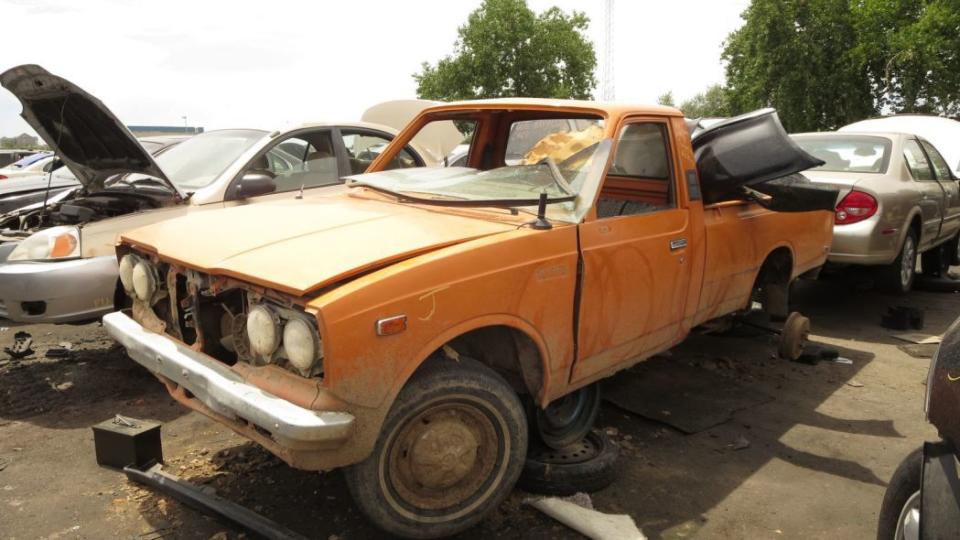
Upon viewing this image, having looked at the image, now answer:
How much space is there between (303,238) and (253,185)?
2417 mm

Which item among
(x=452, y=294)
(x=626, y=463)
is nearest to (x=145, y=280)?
(x=452, y=294)

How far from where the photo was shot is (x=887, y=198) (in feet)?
20.4

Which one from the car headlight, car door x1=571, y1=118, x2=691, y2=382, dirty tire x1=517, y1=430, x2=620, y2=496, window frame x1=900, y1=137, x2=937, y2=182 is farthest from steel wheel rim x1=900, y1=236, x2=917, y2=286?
the car headlight

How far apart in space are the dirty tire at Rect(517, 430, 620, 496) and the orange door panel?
0.43m

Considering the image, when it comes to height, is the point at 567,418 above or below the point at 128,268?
below

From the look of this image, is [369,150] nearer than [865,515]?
No

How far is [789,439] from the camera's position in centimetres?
395

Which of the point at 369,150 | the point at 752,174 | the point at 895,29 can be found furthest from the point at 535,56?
the point at 752,174

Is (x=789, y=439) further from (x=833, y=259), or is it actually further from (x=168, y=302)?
(x=168, y=302)

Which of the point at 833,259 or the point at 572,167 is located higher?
the point at 572,167

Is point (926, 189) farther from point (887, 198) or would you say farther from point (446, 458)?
point (446, 458)

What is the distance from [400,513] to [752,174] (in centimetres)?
273

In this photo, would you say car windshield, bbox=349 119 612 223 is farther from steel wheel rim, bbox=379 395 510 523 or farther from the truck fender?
steel wheel rim, bbox=379 395 510 523

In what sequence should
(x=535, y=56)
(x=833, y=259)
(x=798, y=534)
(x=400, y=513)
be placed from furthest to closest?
(x=535, y=56), (x=833, y=259), (x=798, y=534), (x=400, y=513)
